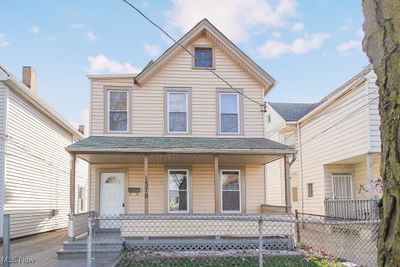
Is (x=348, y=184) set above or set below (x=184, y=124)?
below

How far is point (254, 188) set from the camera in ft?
47.1

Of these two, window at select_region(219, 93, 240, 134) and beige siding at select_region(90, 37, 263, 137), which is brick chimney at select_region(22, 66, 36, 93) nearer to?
beige siding at select_region(90, 37, 263, 137)

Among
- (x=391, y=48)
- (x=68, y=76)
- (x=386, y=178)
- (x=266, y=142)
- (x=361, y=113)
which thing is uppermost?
(x=68, y=76)

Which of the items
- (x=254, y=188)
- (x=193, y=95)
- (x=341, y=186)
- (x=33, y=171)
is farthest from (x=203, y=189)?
(x=33, y=171)

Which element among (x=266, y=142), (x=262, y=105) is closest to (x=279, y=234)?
(x=266, y=142)

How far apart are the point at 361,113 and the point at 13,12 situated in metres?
12.7

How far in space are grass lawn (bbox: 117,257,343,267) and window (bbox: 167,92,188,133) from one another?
5.37 metres

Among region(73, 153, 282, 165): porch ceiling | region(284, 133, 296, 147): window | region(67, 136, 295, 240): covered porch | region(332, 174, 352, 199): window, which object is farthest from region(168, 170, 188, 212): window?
region(284, 133, 296, 147): window

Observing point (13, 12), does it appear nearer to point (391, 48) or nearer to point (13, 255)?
point (13, 255)

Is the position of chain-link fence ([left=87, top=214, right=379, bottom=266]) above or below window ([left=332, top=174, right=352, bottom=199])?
below

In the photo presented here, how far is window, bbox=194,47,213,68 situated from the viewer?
572 inches

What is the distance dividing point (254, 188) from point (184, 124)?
336cm

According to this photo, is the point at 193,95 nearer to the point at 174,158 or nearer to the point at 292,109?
the point at 174,158

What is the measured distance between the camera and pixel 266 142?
44.2 ft
